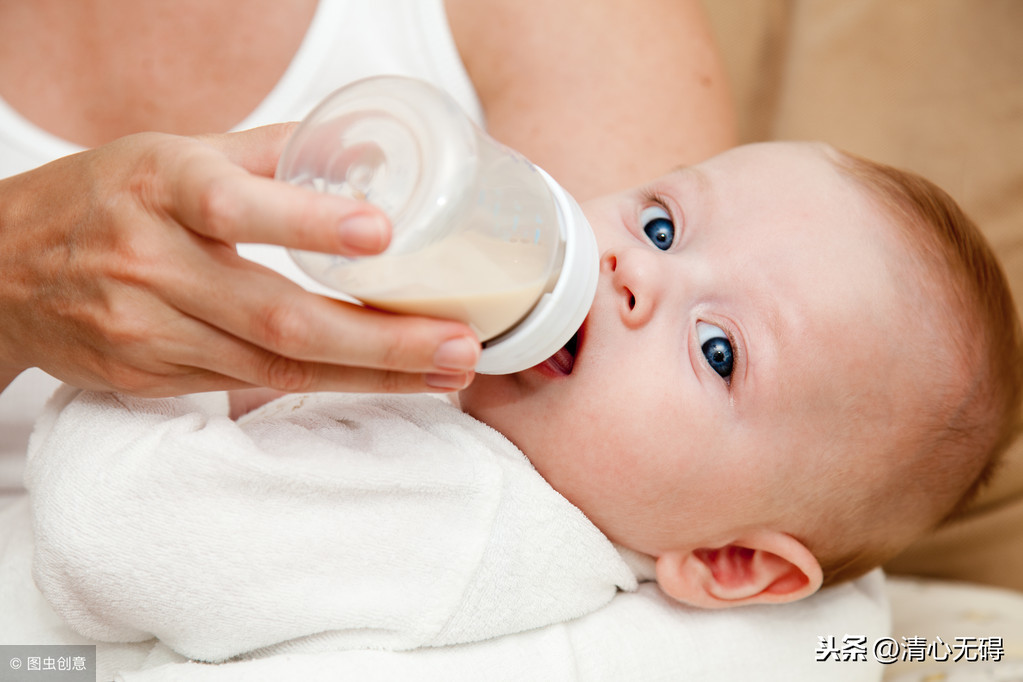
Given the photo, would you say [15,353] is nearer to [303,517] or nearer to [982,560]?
[303,517]

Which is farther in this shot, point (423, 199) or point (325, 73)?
point (325, 73)

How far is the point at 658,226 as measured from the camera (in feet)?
3.95

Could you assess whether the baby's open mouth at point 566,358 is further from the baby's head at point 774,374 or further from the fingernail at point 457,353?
the fingernail at point 457,353

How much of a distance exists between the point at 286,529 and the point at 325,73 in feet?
2.92

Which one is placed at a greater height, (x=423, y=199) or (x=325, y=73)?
(x=325, y=73)

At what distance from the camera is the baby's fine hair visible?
3.72ft

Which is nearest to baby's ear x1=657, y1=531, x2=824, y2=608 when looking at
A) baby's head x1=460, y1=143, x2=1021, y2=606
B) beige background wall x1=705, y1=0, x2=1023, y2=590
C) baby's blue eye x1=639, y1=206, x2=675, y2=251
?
baby's head x1=460, y1=143, x2=1021, y2=606

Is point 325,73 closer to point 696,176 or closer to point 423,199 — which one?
point 696,176

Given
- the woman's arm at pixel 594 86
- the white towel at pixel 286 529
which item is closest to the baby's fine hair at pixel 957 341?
the woman's arm at pixel 594 86

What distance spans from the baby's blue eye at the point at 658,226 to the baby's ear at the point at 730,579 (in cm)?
44

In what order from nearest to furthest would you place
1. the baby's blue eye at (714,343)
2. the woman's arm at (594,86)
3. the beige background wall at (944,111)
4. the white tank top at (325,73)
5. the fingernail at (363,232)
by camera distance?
the fingernail at (363,232)
the baby's blue eye at (714,343)
the white tank top at (325,73)
the woman's arm at (594,86)
the beige background wall at (944,111)

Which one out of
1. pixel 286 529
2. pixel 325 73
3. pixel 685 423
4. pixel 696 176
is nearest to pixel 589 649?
pixel 685 423

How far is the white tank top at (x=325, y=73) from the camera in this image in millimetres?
1438

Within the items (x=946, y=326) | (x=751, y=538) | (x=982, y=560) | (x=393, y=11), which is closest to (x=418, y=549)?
(x=751, y=538)
